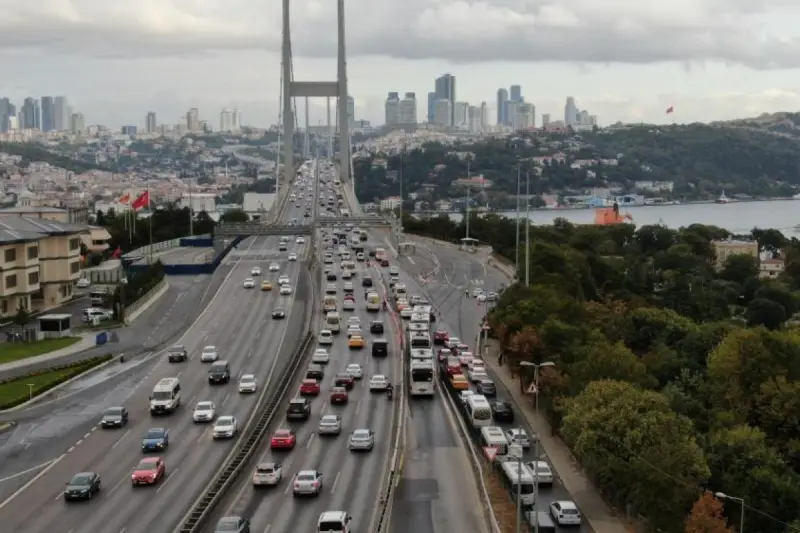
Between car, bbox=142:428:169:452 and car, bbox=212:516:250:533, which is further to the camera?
car, bbox=142:428:169:452

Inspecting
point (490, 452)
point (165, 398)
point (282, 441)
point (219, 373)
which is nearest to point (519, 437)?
point (490, 452)

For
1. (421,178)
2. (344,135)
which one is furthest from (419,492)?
(421,178)

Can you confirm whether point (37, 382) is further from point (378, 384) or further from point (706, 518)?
point (706, 518)

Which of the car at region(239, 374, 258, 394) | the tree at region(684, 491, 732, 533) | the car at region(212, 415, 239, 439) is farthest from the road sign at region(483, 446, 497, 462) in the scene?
the car at region(239, 374, 258, 394)

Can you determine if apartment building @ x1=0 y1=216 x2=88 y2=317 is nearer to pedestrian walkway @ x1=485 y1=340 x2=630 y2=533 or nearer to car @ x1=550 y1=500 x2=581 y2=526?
pedestrian walkway @ x1=485 y1=340 x2=630 y2=533

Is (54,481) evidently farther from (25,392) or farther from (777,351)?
(777,351)

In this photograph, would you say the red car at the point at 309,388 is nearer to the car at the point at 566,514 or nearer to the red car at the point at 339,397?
the red car at the point at 339,397

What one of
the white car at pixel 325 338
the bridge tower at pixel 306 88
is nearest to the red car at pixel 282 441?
the white car at pixel 325 338
